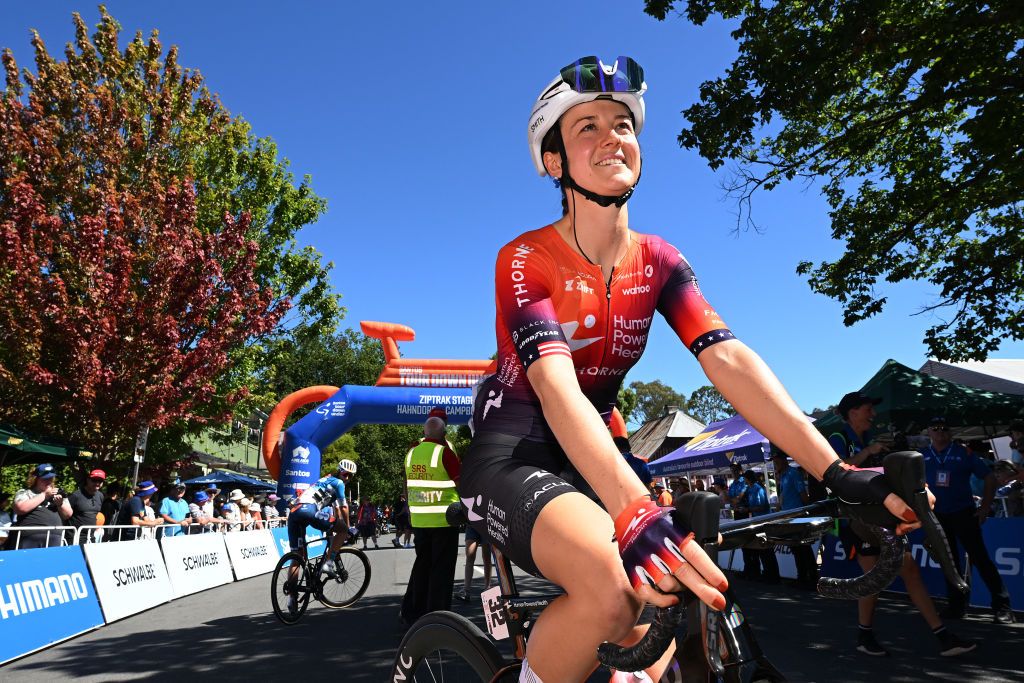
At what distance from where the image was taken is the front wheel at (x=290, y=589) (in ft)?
27.7

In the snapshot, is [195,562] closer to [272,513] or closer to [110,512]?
[110,512]

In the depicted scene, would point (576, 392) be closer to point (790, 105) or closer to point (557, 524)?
point (557, 524)

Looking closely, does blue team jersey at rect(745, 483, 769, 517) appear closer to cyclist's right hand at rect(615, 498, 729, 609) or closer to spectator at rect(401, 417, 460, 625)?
spectator at rect(401, 417, 460, 625)

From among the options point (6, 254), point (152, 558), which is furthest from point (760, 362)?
point (6, 254)

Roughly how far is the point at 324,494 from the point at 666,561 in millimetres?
8953

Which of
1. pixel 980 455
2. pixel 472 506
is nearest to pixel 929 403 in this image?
pixel 980 455

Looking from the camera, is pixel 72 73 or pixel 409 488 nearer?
pixel 409 488

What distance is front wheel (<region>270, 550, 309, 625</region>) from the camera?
8430 millimetres

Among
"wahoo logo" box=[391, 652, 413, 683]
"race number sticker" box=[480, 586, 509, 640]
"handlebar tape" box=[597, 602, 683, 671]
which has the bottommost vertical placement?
"wahoo logo" box=[391, 652, 413, 683]

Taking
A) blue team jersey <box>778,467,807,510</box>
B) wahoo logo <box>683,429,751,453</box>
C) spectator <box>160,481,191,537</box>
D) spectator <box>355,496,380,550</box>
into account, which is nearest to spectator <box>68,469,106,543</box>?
spectator <box>160,481,191,537</box>

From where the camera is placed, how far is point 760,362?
191 cm

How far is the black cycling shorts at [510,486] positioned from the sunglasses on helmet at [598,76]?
1.02 m

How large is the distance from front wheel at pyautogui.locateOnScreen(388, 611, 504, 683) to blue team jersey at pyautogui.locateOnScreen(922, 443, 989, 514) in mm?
6698

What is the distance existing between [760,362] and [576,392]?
579 mm
